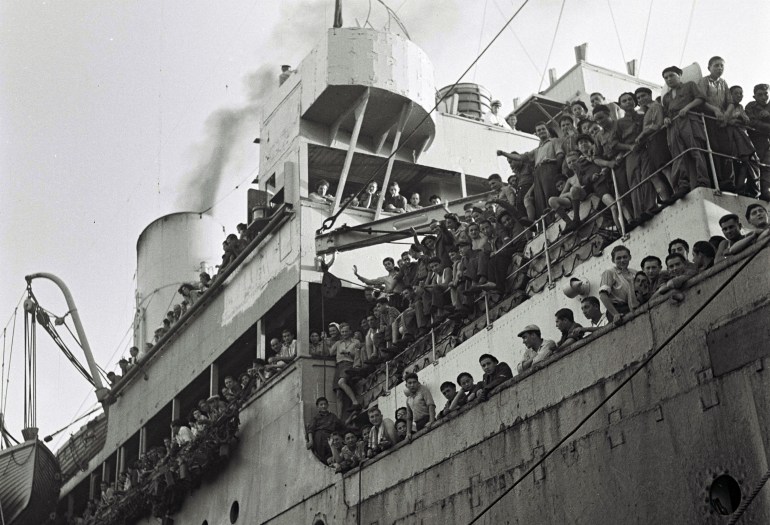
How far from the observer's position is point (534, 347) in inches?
490

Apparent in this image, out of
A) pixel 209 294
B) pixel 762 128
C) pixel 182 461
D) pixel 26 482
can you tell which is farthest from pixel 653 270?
pixel 26 482

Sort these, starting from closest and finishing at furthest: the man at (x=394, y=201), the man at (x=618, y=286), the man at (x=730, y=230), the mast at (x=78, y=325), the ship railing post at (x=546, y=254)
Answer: the man at (x=730, y=230) → the man at (x=618, y=286) → the ship railing post at (x=546, y=254) → the man at (x=394, y=201) → the mast at (x=78, y=325)

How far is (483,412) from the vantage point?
1305 cm

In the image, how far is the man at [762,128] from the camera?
12094 mm

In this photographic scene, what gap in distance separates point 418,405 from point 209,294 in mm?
10869

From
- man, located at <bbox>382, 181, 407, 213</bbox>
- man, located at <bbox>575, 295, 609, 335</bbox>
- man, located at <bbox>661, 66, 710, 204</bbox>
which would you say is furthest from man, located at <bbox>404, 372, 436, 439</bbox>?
man, located at <bbox>382, 181, 407, 213</bbox>

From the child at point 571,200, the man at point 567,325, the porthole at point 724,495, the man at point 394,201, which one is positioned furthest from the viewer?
the man at point 394,201

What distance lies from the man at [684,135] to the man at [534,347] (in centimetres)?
218

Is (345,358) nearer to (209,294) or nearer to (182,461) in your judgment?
(182,461)

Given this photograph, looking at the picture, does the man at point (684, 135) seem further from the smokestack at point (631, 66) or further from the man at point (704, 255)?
the smokestack at point (631, 66)

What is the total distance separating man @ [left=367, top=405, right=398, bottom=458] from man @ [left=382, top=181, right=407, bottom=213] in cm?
864

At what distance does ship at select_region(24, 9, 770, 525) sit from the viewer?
995cm

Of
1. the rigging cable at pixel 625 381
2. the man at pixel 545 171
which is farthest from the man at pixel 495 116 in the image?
the rigging cable at pixel 625 381

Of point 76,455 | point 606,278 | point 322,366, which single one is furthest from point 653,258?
point 76,455
